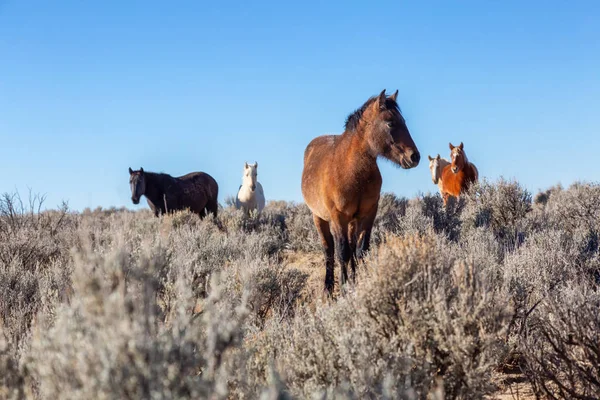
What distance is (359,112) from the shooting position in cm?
668

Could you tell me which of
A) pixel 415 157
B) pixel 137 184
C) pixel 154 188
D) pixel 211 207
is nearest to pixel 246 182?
pixel 211 207

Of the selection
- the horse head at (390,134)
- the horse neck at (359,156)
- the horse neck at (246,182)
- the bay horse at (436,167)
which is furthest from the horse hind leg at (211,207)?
the horse head at (390,134)

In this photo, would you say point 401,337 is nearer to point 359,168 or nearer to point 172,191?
point 359,168

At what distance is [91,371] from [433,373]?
5.58 feet

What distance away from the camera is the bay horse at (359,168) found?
20.1ft

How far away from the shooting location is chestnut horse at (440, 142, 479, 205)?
1426 centimetres

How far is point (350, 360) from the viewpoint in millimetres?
2561

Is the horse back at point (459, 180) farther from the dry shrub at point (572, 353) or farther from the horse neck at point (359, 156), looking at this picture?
the dry shrub at point (572, 353)

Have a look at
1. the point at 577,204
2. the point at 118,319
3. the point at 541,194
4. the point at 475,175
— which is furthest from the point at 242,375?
the point at 541,194

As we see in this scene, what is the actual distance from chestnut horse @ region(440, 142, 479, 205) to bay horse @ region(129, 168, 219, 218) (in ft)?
23.1

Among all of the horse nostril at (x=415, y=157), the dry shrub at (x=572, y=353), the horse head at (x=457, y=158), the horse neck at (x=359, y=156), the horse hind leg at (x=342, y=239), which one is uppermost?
the horse head at (x=457, y=158)

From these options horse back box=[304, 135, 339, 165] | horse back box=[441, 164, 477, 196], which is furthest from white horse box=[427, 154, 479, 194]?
horse back box=[304, 135, 339, 165]

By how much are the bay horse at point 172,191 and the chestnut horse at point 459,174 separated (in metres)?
7.05

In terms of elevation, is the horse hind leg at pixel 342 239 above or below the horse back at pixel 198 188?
below
